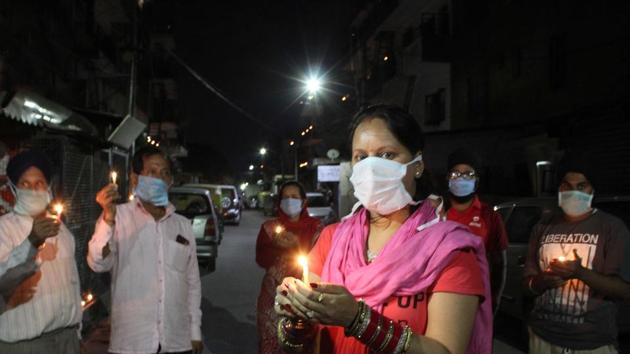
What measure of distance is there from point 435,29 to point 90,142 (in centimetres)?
2129

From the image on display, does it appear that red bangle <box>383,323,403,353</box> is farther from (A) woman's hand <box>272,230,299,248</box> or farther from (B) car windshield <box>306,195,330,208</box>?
(B) car windshield <box>306,195,330,208</box>

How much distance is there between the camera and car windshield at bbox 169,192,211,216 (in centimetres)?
1347

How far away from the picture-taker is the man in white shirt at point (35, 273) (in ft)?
10.1

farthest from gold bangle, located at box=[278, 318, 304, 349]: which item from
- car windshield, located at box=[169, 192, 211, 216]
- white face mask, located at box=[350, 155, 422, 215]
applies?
car windshield, located at box=[169, 192, 211, 216]

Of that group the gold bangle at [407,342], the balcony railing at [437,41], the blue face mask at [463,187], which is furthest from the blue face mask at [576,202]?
the balcony railing at [437,41]

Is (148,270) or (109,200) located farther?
(148,270)

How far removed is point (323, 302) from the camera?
A: 1609 millimetres

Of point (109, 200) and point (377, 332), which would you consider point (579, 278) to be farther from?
point (109, 200)

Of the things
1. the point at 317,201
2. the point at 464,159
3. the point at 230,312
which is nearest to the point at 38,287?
the point at 464,159

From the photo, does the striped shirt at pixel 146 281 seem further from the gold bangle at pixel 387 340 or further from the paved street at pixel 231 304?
the paved street at pixel 231 304

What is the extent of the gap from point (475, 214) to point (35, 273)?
11.2 ft

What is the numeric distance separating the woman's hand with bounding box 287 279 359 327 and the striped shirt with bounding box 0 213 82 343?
7.09ft

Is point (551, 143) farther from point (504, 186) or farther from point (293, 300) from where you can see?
point (293, 300)

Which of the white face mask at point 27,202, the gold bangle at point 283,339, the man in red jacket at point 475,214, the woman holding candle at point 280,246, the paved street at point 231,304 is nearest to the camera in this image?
the gold bangle at point 283,339
